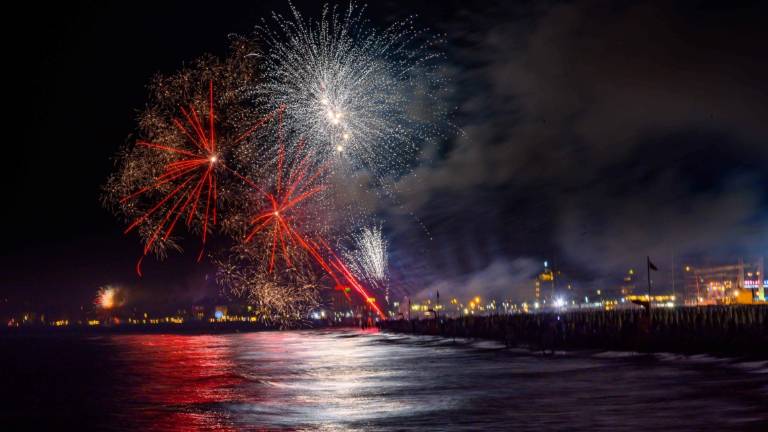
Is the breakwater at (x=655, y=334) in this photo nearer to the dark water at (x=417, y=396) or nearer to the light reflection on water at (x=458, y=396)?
the dark water at (x=417, y=396)

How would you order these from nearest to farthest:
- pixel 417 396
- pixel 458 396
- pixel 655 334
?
pixel 458 396
pixel 417 396
pixel 655 334

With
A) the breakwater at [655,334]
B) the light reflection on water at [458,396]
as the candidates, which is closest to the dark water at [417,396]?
the light reflection on water at [458,396]

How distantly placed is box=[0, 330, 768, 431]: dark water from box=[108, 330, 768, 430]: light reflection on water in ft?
0.12

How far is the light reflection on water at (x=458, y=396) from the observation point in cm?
1432

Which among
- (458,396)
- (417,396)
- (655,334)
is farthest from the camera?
(655,334)

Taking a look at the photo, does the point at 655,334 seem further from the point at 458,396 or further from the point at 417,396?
the point at 417,396

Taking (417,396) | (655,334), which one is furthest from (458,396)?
(655,334)

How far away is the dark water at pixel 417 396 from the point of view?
47.3 feet

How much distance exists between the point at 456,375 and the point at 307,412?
9041 millimetres

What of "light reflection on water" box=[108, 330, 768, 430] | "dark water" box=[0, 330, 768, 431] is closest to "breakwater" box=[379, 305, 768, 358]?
"dark water" box=[0, 330, 768, 431]

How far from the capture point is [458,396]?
18641mm

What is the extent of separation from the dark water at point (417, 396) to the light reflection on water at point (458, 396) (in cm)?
4

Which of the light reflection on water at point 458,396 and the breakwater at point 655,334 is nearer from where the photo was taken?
the light reflection on water at point 458,396

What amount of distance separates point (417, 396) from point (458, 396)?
3.22 feet
